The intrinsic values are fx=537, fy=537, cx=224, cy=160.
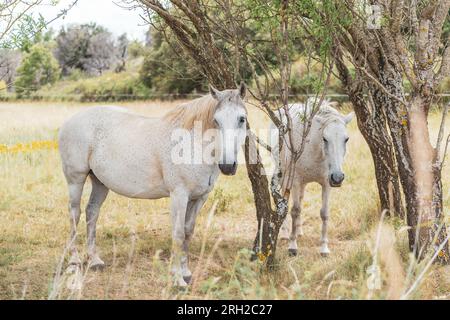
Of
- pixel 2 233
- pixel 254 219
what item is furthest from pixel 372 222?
pixel 2 233

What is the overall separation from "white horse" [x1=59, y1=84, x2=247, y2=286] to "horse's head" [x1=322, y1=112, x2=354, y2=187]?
131cm

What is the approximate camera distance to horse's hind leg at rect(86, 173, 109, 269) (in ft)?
18.9

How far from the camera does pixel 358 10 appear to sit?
16.9ft

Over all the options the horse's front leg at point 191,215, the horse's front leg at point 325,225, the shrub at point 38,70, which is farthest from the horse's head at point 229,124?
the shrub at point 38,70

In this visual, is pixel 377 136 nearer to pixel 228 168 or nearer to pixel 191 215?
pixel 191 215

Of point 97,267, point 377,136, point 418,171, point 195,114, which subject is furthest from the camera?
point 377,136

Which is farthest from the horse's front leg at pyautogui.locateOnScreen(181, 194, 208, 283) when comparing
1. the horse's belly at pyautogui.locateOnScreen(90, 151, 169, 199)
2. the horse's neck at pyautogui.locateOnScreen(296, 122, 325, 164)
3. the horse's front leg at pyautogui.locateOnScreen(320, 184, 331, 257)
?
the horse's front leg at pyautogui.locateOnScreen(320, 184, 331, 257)

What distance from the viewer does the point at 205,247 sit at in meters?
6.29

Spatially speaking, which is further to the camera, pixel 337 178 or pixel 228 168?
pixel 337 178

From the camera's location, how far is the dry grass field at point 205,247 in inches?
155

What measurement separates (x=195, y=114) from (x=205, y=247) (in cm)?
186

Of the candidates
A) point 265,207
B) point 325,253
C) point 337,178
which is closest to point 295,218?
point 325,253

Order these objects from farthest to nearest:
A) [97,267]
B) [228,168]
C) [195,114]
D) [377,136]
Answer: [377,136]
[97,267]
[195,114]
[228,168]

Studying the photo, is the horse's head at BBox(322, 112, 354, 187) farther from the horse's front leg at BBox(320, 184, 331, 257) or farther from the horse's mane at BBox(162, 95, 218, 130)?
the horse's mane at BBox(162, 95, 218, 130)
